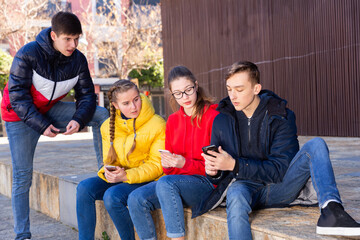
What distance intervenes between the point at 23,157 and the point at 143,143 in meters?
1.19

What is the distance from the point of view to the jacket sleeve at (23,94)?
3.75 m

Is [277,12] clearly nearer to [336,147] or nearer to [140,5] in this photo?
[336,147]

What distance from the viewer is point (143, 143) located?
11.6ft

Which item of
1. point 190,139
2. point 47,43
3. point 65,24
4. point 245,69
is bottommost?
point 190,139

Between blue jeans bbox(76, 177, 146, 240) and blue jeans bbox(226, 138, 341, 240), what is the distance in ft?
3.26

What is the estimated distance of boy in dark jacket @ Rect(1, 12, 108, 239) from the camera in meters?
3.75

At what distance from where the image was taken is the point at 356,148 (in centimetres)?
708

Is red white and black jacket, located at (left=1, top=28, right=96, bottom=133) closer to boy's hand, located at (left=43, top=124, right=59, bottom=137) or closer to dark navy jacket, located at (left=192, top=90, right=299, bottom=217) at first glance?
boy's hand, located at (left=43, top=124, right=59, bottom=137)

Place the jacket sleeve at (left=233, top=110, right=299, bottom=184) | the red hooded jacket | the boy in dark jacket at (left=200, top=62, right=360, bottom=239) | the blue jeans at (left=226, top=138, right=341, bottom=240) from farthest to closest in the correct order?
the red hooded jacket < the jacket sleeve at (left=233, top=110, right=299, bottom=184) < the boy in dark jacket at (left=200, top=62, right=360, bottom=239) < the blue jeans at (left=226, top=138, right=341, bottom=240)

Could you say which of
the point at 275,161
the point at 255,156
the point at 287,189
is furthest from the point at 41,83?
the point at 287,189

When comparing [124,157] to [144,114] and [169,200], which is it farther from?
[169,200]

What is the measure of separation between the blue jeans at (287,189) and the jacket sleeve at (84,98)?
179 centimetres

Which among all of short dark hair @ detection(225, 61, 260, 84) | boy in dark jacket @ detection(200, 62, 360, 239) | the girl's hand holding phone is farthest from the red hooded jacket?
short dark hair @ detection(225, 61, 260, 84)

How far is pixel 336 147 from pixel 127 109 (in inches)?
195
